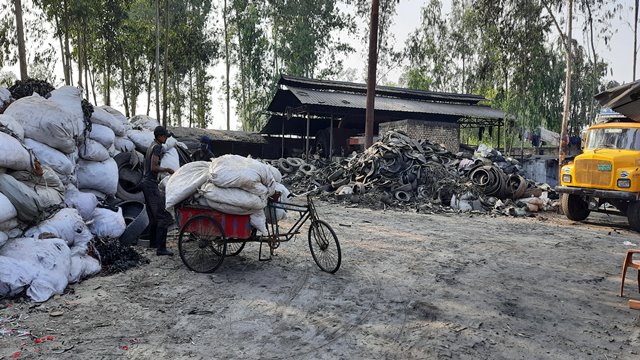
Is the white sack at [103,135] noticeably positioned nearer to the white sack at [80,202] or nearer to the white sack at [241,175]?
the white sack at [80,202]

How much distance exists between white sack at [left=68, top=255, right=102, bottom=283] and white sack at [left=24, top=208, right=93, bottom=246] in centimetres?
25

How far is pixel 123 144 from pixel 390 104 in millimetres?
17811

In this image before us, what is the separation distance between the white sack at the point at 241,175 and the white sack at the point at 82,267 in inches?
65.2

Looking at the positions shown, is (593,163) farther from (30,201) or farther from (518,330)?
(30,201)

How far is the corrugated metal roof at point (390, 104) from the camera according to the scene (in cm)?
2169

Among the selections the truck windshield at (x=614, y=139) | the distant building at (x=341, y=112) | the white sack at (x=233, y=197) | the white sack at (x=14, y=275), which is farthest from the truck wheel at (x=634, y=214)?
the white sack at (x=14, y=275)

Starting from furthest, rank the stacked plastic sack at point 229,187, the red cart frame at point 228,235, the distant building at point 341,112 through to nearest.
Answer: the distant building at point 341,112 → the red cart frame at point 228,235 → the stacked plastic sack at point 229,187

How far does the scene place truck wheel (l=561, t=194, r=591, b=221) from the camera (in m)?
11.2

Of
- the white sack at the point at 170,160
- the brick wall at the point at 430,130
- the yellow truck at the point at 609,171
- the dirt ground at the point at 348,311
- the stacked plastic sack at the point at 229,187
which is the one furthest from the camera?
the brick wall at the point at 430,130

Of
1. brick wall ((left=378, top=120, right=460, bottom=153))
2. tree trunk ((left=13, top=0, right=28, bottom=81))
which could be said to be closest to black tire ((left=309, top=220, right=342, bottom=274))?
tree trunk ((left=13, top=0, right=28, bottom=81))

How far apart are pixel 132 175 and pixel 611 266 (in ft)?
25.8

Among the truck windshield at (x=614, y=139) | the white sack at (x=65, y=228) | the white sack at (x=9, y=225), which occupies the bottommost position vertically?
the white sack at (x=65, y=228)

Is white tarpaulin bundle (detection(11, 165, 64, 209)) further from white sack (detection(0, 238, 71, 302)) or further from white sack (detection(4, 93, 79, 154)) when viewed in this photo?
white sack (detection(0, 238, 71, 302))

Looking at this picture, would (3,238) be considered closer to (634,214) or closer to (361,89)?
(634,214)
